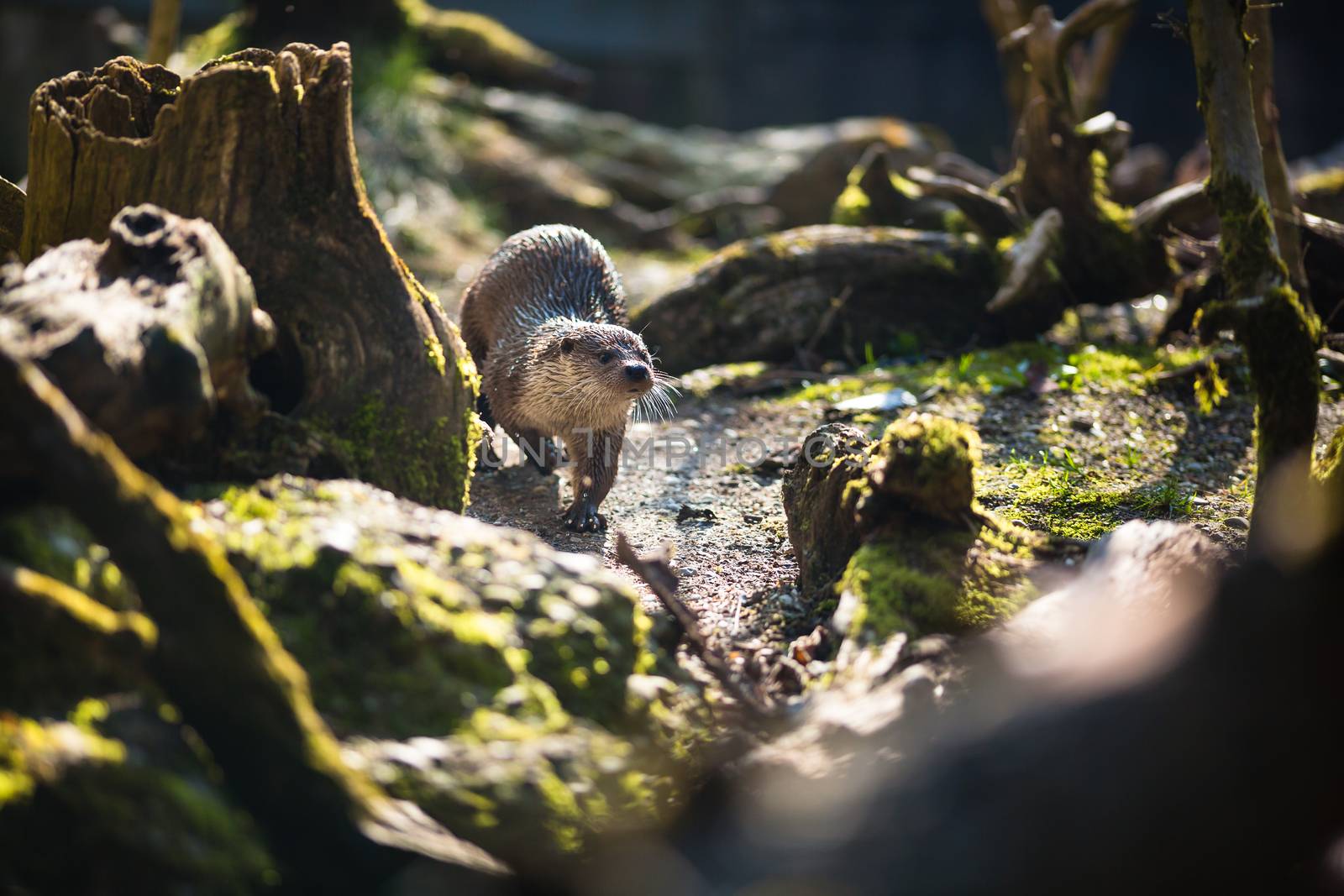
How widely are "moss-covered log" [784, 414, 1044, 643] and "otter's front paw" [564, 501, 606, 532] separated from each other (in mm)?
1564

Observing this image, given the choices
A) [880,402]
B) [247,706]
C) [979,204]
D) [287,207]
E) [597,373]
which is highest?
[979,204]

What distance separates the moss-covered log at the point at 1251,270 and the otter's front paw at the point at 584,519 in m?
2.28

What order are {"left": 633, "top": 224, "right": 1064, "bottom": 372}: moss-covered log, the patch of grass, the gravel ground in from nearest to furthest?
1. the gravel ground
2. the patch of grass
3. {"left": 633, "top": 224, "right": 1064, "bottom": 372}: moss-covered log

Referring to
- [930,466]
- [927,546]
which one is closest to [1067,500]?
[927,546]

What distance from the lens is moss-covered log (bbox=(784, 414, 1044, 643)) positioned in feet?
8.55

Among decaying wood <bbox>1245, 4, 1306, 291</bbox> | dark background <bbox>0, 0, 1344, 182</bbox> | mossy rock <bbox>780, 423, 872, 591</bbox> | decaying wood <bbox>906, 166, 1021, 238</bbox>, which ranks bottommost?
mossy rock <bbox>780, 423, 872, 591</bbox>

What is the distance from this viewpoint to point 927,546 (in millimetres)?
2730

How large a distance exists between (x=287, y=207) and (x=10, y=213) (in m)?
1.17

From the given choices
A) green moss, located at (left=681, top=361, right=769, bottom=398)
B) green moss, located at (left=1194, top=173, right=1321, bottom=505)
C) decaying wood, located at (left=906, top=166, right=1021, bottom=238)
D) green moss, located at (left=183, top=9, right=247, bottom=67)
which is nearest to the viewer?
green moss, located at (left=1194, top=173, right=1321, bottom=505)

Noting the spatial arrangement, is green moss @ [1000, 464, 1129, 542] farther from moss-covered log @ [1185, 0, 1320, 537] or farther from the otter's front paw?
the otter's front paw

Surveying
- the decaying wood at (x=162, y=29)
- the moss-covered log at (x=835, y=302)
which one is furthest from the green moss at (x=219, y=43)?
the moss-covered log at (x=835, y=302)

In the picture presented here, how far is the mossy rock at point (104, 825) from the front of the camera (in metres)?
1.75

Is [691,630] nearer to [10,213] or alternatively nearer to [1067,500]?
[1067,500]

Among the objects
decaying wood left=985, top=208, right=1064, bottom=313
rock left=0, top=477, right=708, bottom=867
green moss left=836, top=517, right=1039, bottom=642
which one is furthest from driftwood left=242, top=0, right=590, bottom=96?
green moss left=836, top=517, right=1039, bottom=642
